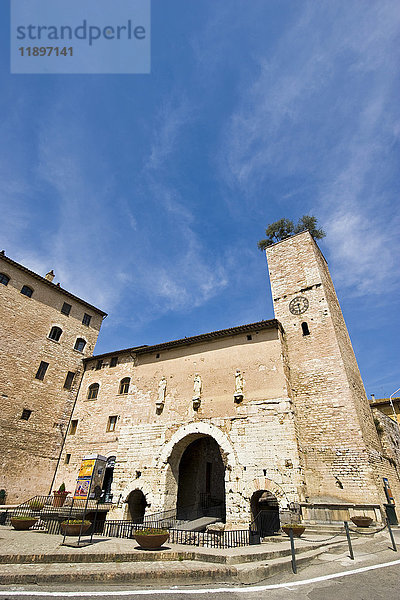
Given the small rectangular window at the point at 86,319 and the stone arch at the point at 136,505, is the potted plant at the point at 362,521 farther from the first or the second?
the small rectangular window at the point at 86,319

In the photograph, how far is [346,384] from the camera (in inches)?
587

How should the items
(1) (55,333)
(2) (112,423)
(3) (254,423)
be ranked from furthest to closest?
1. (1) (55,333)
2. (2) (112,423)
3. (3) (254,423)

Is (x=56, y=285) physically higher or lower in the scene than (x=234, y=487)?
higher

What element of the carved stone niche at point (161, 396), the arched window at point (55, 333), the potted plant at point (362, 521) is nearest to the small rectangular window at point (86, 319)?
the arched window at point (55, 333)

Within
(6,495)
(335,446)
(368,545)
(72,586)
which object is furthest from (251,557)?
(6,495)

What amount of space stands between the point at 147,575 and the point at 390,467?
53.9 ft

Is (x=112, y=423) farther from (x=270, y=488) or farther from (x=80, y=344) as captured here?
(x=270, y=488)

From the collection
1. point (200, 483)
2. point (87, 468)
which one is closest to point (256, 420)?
point (200, 483)

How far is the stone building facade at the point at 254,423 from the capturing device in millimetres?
13477

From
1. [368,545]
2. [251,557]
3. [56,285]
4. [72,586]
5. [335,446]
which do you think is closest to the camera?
[72,586]

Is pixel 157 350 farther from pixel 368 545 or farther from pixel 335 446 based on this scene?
pixel 368 545

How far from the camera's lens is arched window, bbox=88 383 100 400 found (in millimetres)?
23053

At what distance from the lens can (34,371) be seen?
21.8m

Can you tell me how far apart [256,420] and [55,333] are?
1713 cm
